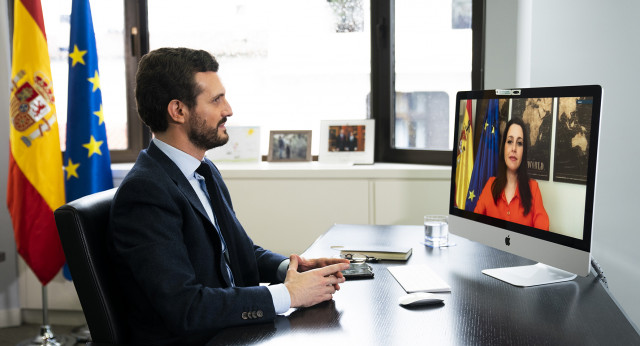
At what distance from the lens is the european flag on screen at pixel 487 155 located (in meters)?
1.74

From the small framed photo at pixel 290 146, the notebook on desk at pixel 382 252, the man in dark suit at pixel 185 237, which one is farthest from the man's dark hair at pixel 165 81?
the small framed photo at pixel 290 146

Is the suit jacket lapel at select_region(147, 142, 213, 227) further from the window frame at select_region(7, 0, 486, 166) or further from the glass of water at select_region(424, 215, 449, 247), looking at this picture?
the window frame at select_region(7, 0, 486, 166)

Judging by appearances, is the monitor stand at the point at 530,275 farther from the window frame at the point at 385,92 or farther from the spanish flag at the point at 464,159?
the window frame at the point at 385,92

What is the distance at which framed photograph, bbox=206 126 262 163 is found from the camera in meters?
3.52

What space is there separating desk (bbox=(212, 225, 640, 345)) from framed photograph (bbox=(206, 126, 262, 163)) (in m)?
1.88

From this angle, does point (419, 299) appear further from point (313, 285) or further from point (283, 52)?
point (283, 52)

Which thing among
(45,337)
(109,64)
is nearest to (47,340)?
(45,337)

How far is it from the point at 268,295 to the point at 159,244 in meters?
0.26

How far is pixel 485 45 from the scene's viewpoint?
3090mm

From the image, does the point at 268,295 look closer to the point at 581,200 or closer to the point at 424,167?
the point at 581,200

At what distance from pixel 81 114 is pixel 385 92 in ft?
5.25

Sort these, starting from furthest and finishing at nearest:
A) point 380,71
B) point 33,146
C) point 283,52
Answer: point 283,52 < point 380,71 < point 33,146

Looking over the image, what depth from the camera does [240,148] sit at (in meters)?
3.53

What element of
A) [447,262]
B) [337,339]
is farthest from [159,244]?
[447,262]
